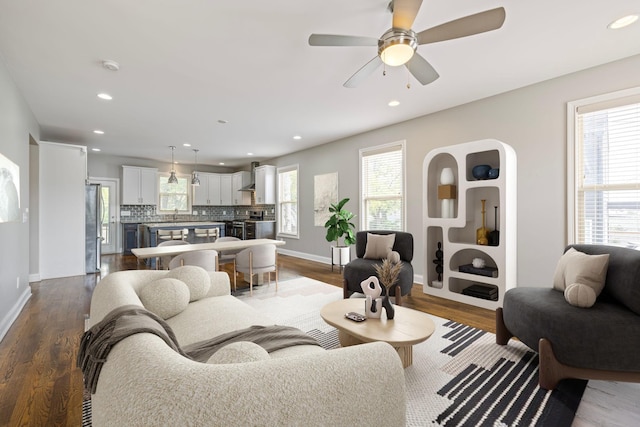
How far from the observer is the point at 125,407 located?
0.71m

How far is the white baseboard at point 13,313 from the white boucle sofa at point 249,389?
3.01 meters

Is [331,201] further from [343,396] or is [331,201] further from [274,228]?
[343,396]

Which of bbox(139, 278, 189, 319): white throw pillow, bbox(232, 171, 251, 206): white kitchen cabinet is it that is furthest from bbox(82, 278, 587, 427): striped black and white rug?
bbox(232, 171, 251, 206): white kitchen cabinet

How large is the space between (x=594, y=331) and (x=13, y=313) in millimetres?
5144

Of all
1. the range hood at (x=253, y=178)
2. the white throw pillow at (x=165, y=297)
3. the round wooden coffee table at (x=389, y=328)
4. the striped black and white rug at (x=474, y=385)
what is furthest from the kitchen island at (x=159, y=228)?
the round wooden coffee table at (x=389, y=328)

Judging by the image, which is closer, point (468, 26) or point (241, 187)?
point (468, 26)

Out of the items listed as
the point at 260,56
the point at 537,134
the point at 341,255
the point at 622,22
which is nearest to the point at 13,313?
the point at 260,56

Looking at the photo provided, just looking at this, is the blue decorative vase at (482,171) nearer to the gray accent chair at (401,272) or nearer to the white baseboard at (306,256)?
the gray accent chair at (401,272)

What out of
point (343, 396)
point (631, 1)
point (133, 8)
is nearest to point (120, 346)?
point (343, 396)

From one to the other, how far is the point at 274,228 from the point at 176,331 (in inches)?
248

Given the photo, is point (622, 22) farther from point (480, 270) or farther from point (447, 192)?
point (480, 270)

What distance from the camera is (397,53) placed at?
2.05m

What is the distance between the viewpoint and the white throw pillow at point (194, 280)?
7.70 ft

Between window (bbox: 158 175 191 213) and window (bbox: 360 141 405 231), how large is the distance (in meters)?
5.92
